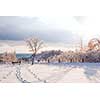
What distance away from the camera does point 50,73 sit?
312 centimetres

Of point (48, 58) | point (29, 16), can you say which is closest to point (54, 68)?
point (48, 58)

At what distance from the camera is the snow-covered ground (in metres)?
3.09

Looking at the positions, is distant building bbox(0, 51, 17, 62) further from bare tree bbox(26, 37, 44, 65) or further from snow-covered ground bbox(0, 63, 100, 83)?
bare tree bbox(26, 37, 44, 65)

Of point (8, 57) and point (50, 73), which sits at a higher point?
point (8, 57)

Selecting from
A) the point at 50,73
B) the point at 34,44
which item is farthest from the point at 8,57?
the point at 50,73

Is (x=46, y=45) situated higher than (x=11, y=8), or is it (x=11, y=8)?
(x=11, y=8)

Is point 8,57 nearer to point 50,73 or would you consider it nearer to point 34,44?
point 34,44

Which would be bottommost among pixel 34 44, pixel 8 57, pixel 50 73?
pixel 50 73

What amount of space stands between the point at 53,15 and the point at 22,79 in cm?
69

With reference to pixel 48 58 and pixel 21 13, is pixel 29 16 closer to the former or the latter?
pixel 21 13

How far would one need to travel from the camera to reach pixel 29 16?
3.09 meters

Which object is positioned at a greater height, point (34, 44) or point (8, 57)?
point (34, 44)

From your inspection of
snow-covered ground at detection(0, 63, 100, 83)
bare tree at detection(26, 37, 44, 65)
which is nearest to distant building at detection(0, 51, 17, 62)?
snow-covered ground at detection(0, 63, 100, 83)
